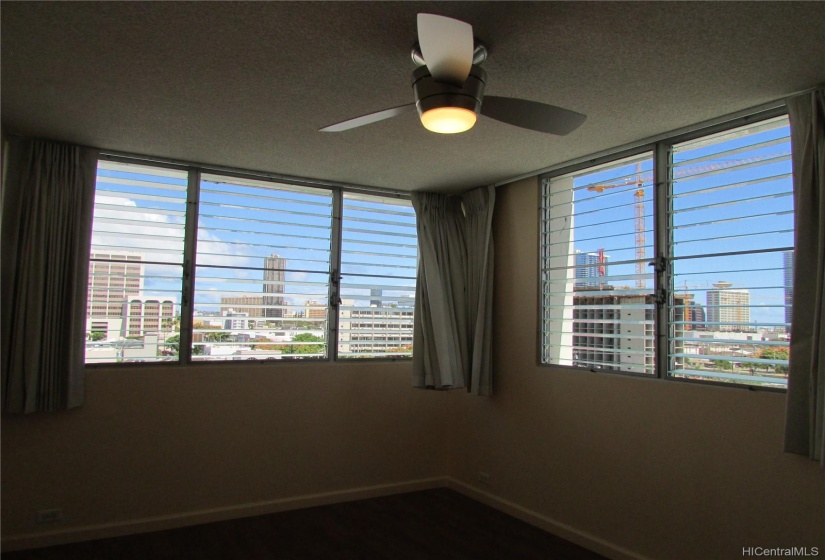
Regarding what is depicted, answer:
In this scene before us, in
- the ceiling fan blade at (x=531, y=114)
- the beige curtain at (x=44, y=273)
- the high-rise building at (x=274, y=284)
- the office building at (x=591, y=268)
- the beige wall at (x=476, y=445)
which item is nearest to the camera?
the ceiling fan blade at (x=531, y=114)

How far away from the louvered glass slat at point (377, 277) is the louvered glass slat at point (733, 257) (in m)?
2.22

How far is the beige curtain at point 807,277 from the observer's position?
2.36 metres

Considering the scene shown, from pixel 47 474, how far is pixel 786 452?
4.04 metres

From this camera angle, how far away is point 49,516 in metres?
3.30

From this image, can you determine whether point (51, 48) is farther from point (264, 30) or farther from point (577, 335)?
point (577, 335)

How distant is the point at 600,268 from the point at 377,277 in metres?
1.84

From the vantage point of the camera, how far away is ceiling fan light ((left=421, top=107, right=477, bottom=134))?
79.4 inches

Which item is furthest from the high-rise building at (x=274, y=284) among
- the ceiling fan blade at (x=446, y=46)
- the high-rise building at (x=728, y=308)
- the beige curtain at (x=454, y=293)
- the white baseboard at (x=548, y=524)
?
the high-rise building at (x=728, y=308)

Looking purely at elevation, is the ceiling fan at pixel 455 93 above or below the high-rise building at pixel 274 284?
above

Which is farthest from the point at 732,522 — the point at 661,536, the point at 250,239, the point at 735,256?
the point at 250,239

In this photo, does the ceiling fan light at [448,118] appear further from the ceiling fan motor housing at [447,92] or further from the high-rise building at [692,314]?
the high-rise building at [692,314]

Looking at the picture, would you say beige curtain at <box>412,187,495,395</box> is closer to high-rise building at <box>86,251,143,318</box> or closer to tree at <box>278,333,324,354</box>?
tree at <box>278,333,324,354</box>

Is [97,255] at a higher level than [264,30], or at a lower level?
lower

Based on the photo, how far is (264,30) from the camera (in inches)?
80.7
